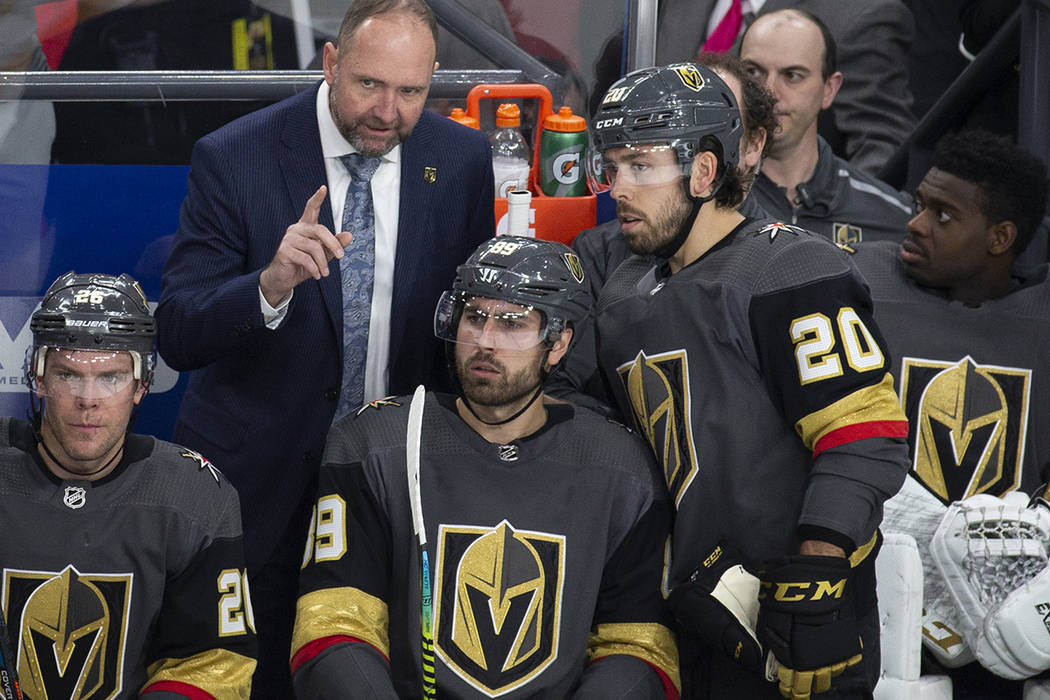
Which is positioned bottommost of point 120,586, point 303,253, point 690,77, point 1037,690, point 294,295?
point 1037,690

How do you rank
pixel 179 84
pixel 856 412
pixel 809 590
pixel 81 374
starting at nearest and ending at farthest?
pixel 809 590 → pixel 856 412 → pixel 81 374 → pixel 179 84

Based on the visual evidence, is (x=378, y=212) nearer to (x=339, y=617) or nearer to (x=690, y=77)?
(x=690, y=77)

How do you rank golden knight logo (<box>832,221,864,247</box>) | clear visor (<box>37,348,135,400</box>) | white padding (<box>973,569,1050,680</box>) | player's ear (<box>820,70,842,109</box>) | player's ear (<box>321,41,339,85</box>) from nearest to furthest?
clear visor (<box>37,348,135,400</box>), player's ear (<box>321,41,339,85</box>), white padding (<box>973,569,1050,680</box>), golden knight logo (<box>832,221,864,247</box>), player's ear (<box>820,70,842,109</box>)

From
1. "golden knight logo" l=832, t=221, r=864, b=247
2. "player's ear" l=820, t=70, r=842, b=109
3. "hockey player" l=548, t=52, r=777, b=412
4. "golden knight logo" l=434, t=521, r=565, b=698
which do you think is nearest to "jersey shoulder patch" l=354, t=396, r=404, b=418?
"golden knight logo" l=434, t=521, r=565, b=698

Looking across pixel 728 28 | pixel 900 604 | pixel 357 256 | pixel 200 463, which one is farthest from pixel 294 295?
pixel 728 28

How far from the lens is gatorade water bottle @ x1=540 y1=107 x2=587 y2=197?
11.9 ft

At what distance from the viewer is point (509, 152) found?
12.0 ft

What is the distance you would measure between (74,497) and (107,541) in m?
0.12

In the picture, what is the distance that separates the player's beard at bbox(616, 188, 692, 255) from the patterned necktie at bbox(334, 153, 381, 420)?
620mm

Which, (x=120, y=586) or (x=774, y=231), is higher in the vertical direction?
(x=774, y=231)

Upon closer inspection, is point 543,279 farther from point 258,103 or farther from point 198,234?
point 258,103

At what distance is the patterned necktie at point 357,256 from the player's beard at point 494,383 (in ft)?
1.09

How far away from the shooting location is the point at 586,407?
9.80 ft

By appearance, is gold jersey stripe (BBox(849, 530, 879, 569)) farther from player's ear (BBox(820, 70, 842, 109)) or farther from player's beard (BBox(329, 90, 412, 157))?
player's ear (BBox(820, 70, 842, 109))
